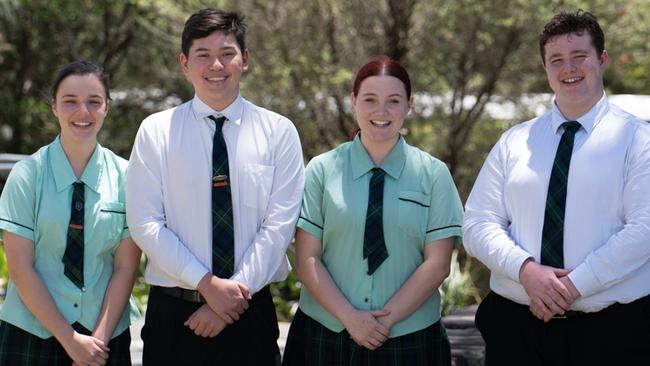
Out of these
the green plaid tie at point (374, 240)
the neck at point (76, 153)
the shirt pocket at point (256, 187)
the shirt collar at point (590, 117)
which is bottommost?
the green plaid tie at point (374, 240)

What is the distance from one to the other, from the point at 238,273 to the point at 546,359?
1270mm

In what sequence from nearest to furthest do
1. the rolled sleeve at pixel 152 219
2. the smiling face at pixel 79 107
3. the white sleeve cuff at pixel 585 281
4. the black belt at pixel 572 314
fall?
the white sleeve cuff at pixel 585 281 < the black belt at pixel 572 314 < the rolled sleeve at pixel 152 219 < the smiling face at pixel 79 107

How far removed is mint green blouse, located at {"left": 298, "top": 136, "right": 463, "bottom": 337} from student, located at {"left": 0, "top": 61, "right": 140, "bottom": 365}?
81cm

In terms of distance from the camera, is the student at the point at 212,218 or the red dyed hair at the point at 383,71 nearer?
the student at the point at 212,218

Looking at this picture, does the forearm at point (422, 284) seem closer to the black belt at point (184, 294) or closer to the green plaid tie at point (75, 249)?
the black belt at point (184, 294)

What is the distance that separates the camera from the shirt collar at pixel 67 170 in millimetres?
4168

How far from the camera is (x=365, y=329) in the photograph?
4074 mm

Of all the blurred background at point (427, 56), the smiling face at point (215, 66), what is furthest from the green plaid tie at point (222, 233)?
the blurred background at point (427, 56)

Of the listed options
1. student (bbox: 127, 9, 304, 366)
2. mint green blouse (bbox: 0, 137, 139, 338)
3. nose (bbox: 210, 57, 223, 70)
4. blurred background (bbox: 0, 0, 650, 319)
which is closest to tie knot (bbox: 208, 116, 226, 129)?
student (bbox: 127, 9, 304, 366)

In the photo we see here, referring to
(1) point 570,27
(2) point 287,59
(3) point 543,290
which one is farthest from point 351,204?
(2) point 287,59

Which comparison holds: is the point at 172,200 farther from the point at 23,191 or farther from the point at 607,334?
the point at 607,334

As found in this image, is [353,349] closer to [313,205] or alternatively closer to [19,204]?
[313,205]

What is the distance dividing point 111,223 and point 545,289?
1.79 m

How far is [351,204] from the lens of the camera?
4.20 m
